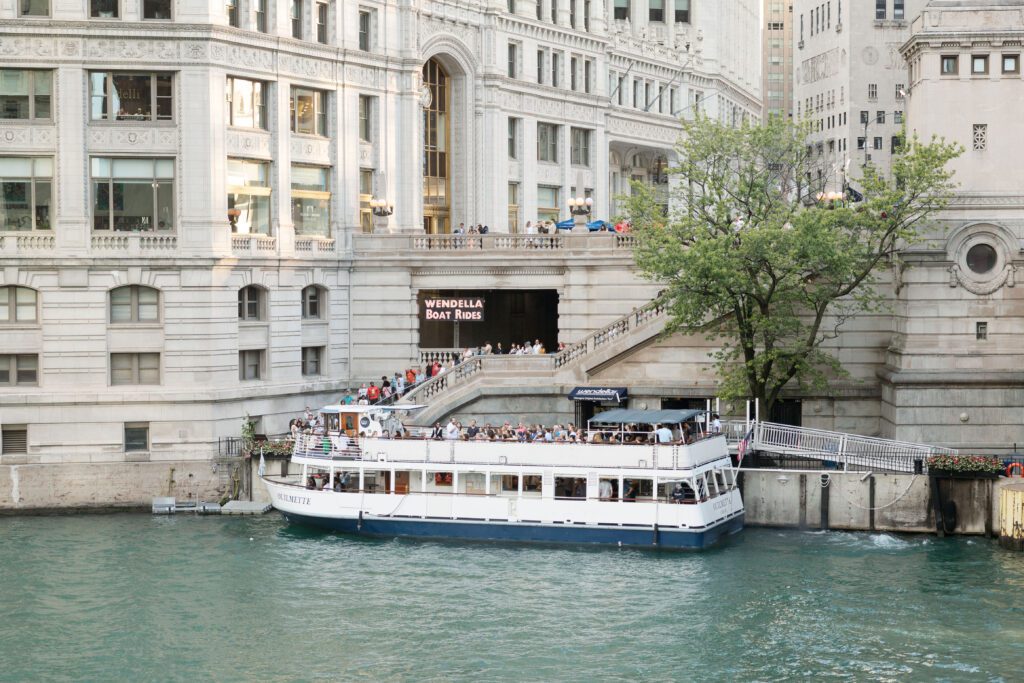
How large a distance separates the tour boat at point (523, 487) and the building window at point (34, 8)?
19.8 m

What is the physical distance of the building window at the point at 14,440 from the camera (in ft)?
214

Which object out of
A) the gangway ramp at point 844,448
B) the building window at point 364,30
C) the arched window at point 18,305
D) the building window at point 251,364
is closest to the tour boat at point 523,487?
the gangway ramp at point 844,448

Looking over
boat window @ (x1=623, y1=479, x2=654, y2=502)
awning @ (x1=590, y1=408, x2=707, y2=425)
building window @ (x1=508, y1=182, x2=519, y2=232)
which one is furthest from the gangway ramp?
building window @ (x1=508, y1=182, x2=519, y2=232)

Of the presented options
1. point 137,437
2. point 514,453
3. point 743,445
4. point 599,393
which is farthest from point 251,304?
point 743,445

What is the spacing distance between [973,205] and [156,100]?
32546mm

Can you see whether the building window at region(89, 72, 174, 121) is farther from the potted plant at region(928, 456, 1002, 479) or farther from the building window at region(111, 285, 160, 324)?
the potted plant at region(928, 456, 1002, 479)

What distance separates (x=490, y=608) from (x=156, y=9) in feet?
98.5

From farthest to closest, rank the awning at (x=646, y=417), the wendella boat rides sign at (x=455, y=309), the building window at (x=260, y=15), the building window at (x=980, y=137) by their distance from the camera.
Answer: the wendella boat rides sign at (x=455, y=309) < the building window at (x=260, y=15) < the building window at (x=980, y=137) < the awning at (x=646, y=417)

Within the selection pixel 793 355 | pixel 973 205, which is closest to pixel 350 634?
pixel 793 355

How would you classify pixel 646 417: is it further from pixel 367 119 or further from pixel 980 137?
pixel 367 119

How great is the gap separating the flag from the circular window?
10492 millimetres

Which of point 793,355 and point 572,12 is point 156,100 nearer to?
point 793,355

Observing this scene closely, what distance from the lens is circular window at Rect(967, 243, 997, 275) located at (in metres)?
63.2

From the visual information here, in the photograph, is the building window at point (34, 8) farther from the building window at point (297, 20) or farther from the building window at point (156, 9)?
the building window at point (297, 20)
